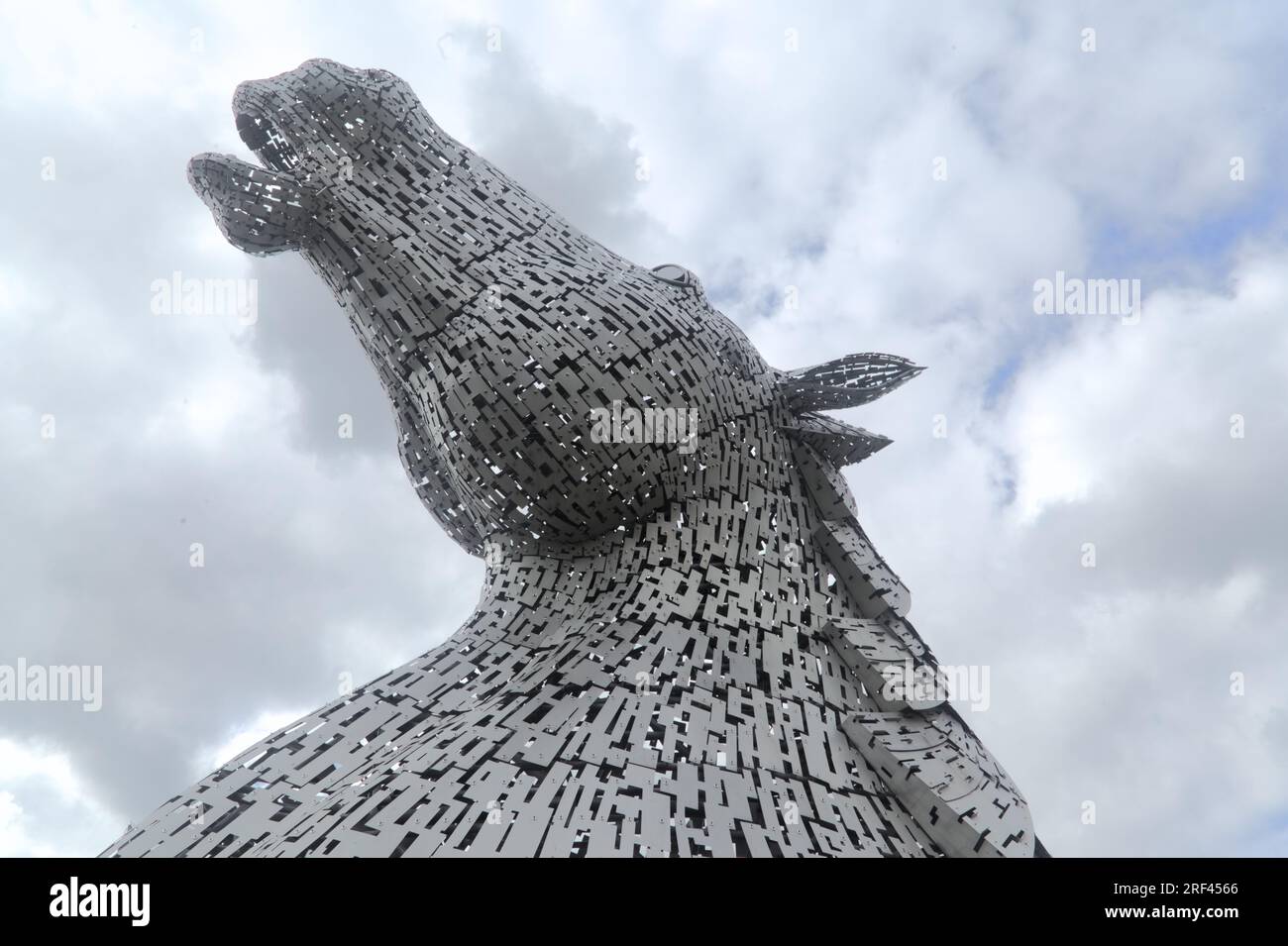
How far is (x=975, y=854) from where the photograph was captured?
14.7 feet

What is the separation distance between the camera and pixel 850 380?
20.1 ft

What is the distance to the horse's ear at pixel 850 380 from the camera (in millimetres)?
6109

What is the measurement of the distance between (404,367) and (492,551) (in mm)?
1222

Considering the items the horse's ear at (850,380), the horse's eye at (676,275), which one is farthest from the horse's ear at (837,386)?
the horse's eye at (676,275)

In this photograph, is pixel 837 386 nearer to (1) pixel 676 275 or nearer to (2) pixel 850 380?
(2) pixel 850 380

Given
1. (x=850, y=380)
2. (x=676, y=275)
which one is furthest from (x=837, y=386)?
(x=676, y=275)

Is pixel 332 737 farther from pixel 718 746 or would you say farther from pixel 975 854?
pixel 975 854

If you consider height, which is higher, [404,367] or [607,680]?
[404,367]

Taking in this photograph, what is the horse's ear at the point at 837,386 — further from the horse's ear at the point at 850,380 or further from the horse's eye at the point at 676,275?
the horse's eye at the point at 676,275

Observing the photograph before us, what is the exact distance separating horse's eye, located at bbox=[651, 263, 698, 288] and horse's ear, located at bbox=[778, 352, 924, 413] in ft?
2.90

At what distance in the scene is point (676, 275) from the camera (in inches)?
246

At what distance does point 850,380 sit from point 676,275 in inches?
49.9

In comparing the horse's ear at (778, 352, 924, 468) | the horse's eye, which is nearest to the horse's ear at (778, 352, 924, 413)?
the horse's ear at (778, 352, 924, 468)

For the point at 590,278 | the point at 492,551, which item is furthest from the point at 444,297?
the point at 492,551
